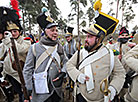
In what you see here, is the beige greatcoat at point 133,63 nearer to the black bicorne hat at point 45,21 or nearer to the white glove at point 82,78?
the white glove at point 82,78

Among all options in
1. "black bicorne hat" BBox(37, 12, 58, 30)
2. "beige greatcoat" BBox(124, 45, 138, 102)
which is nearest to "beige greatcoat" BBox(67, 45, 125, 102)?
"beige greatcoat" BBox(124, 45, 138, 102)

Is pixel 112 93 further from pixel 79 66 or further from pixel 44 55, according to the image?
pixel 44 55

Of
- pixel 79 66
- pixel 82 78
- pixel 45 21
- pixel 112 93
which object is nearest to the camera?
pixel 112 93

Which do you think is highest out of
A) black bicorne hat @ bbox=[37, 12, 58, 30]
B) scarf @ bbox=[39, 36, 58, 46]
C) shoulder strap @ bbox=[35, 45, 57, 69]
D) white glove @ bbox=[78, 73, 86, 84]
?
black bicorne hat @ bbox=[37, 12, 58, 30]

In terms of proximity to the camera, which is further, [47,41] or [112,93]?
[47,41]

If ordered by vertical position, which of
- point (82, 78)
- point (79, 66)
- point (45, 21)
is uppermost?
point (45, 21)

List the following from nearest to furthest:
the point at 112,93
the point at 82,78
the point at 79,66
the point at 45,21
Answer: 1. the point at 112,93
2. the point at 82,78
3. the point at 79,66
4. the point at 45,21

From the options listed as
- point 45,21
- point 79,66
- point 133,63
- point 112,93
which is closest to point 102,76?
point 112,93

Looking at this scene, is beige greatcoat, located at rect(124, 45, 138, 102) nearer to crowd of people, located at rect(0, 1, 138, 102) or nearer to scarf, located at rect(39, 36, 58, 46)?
crowd of people, located at rect(0, 1, 138, 102)

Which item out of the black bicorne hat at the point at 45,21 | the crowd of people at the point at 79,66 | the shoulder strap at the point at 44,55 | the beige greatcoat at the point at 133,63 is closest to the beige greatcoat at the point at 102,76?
the crowd of people at the point at 79,66

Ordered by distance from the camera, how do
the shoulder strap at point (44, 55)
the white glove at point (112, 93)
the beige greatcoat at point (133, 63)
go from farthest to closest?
1. the shoulder strap at point (44, 55)
2. the beige greatcoat at point (133, 63)
3. the white glove at point (112, 93)

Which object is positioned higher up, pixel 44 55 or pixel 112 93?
pixel 44 55

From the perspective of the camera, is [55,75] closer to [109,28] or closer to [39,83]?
[39,83]

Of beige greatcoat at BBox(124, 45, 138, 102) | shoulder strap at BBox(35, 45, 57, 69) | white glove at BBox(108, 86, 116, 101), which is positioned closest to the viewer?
white glove at BBox(108, 86, 116, 101)
